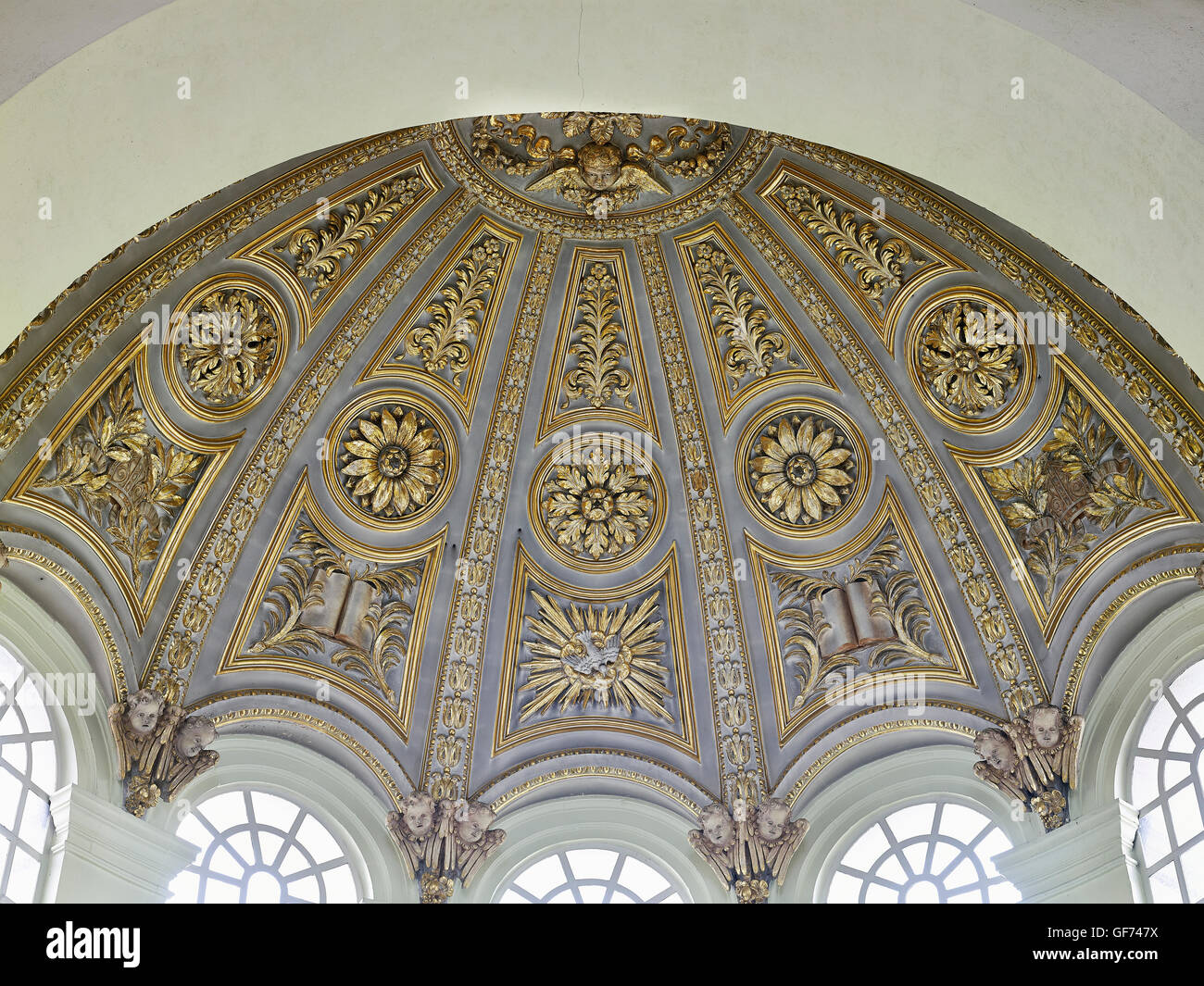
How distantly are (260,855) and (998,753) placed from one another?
5886 millimetres

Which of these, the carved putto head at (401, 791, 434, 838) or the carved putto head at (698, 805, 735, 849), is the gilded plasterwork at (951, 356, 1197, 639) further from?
the carved putto head at (401, 791, 434, 838)

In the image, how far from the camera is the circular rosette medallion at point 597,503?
12.2 metres

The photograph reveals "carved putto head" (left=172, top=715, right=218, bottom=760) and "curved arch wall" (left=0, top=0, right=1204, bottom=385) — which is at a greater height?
"curved arch wall" (left=0, top=0, right=1204, bottom=385)

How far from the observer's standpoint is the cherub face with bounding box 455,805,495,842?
11117mm

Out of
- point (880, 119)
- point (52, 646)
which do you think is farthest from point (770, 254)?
point (52, 646)

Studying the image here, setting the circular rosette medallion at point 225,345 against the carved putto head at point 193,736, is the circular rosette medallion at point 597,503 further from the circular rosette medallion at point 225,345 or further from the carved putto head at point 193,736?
the carved putto head at point 193,736

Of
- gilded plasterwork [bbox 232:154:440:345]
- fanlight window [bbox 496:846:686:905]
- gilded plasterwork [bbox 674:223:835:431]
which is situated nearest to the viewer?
gilded plasterwork [bbox 232:154:440:345]

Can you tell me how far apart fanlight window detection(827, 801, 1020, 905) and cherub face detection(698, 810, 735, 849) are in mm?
912

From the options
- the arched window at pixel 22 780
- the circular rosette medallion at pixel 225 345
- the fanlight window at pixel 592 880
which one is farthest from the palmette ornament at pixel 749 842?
the circular rosette medallion at pixel 225 345

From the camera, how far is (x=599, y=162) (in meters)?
11.3

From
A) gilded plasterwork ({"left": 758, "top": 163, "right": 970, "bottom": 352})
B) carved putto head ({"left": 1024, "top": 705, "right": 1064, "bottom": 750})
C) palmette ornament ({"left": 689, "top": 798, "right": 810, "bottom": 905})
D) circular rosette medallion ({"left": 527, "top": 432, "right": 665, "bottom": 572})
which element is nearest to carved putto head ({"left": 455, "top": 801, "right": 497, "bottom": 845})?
palmette ornament ({"left": 689, "top": 798, "right": 810, "bottom": 905})

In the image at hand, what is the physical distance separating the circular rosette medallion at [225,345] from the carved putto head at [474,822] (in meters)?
3.83

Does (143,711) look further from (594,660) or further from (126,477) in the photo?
(594,660)

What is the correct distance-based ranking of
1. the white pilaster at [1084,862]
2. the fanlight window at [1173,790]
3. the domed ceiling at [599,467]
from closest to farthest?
1. the fanlight window at [1173,790]
2. the white pilaster at [1084,862]
3. the domed ceiling at [599,467]
